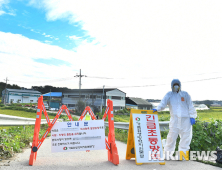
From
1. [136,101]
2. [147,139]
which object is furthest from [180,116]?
[136,101]

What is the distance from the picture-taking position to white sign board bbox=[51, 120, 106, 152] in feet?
16.7

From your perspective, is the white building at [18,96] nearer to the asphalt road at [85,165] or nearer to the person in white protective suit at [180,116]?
→ the asphalt road at [85,165]

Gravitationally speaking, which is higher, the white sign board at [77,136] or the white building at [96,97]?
the white building at [96,97]

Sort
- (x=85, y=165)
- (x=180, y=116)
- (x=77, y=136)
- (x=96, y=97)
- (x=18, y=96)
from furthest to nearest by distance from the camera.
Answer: (x=18, y=96)
(x=96, y=97)
(x=180, y=116)
(x=77, y=136)
(x=85, y=165)

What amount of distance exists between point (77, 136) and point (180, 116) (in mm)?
2934

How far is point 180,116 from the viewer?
18.0 ft

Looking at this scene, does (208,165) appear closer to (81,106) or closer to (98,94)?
(81,106)

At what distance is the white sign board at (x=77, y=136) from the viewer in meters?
5.10

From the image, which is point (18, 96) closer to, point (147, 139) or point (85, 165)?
point (85, 165)

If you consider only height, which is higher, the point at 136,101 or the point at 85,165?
the point at 136,101

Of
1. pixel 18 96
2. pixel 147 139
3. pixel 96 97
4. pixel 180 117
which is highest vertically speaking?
pixel 18 96

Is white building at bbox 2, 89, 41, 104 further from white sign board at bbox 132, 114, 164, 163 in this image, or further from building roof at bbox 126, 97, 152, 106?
white sign board at bbox 132, 114, 164, 163

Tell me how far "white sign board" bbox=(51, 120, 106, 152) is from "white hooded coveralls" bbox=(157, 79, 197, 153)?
6.47 feet

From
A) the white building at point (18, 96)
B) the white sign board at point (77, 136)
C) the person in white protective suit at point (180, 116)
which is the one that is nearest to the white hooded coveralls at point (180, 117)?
the person in white protective suit at point (180, 116)
